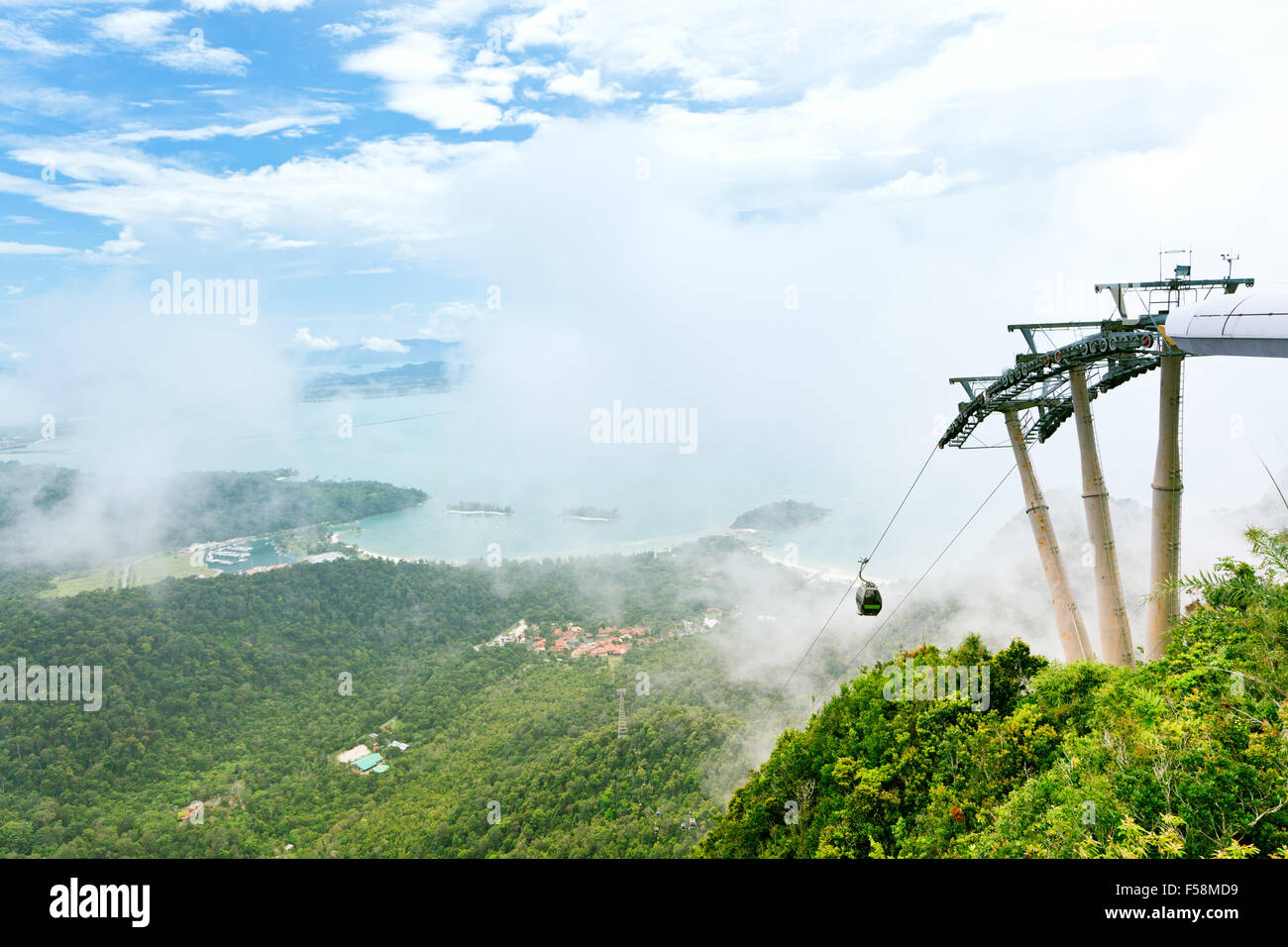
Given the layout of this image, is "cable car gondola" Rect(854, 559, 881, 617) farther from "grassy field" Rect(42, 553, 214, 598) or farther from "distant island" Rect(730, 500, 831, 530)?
"distant island" Rect(730, 500, 831, 530)

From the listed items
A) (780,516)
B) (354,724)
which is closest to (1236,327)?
(354,724)

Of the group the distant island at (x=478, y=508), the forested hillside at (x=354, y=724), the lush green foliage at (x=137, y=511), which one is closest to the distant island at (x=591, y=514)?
the distant island at (x=478, y=508)

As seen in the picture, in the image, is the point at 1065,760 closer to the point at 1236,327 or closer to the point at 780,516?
the point at 1236,327

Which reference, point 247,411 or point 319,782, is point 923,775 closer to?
point 319,782

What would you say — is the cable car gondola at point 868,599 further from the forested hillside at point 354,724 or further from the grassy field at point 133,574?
the grassy field at point 133,574

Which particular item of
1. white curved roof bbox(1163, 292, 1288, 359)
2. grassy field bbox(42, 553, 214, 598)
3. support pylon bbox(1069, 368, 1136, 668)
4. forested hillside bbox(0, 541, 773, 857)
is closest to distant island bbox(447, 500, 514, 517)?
grassy field bbox(42, 553, 214, 598)
